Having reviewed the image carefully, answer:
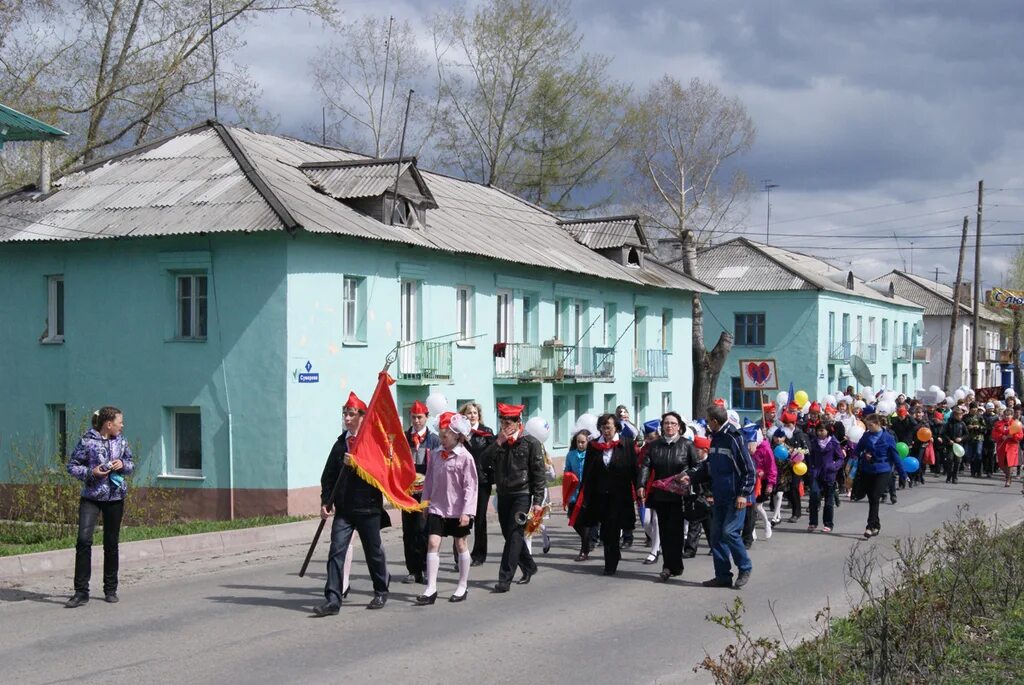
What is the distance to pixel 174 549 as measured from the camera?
15.7 meters

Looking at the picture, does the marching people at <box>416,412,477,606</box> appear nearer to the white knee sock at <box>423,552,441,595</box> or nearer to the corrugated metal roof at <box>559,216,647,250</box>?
the white knee sock at <box>423,552,441,595</box>

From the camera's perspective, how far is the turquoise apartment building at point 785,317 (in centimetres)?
5444

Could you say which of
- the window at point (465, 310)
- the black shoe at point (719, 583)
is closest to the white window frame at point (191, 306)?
the window at point (465, 310)

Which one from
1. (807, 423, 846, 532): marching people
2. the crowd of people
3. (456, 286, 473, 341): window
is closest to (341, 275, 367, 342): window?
(456, 286, 473, 341): window

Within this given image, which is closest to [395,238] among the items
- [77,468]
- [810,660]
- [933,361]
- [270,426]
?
[270,426]

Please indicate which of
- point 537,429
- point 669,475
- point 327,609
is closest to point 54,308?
point 537,429

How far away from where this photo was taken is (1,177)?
1372 inches

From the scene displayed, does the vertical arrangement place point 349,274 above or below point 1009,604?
above

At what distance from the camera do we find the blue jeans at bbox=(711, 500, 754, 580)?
39.6 feet

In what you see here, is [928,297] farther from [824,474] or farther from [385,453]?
[385,453]

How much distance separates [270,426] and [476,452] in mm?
10075

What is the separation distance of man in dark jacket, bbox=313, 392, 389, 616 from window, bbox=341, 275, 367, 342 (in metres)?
13.7

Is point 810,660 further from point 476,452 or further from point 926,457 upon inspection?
point 926,457

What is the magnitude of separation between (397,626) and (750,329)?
47.6 metres
